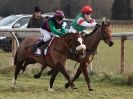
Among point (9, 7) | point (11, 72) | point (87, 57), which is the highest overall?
point (87, 57)

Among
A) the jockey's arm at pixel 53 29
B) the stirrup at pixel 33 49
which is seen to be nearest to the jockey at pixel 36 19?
the stirrup at pixel 33 49

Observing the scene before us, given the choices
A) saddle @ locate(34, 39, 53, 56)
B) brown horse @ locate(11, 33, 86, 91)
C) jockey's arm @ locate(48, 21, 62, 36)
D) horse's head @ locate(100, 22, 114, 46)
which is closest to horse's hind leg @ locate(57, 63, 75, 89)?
brown horse @ locate(11, 33, 86, 91)

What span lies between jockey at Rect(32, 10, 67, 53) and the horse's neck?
2.14ft

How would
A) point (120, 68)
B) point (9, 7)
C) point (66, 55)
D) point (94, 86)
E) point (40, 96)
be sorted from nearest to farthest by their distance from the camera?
point (40, 96), point (66, 55), point (94, 86), point (120, 68), point (9, 7)

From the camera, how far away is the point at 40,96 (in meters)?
11.3

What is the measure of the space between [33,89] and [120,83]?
278 cm

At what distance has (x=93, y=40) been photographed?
41.0 feet

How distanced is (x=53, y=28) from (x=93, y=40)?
1121 mm

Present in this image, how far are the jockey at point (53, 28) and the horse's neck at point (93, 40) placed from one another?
652mm

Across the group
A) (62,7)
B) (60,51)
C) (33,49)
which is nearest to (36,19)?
(33,49)

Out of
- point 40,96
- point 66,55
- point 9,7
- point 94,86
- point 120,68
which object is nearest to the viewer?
point 40,96

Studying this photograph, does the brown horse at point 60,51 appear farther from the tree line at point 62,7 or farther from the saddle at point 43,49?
the tree line at point 62,7

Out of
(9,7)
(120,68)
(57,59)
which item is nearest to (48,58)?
(57,59)

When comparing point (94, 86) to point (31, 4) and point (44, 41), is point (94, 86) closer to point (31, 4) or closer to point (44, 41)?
point (44, 41)
